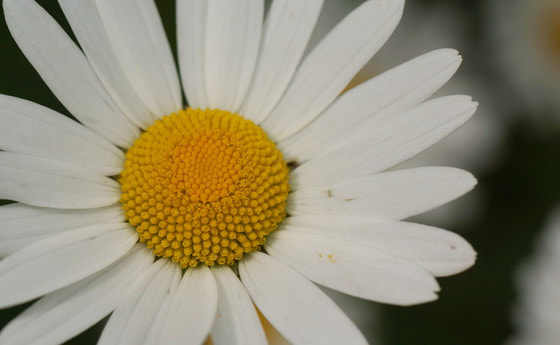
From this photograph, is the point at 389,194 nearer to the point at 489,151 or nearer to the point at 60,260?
the point at 60,260

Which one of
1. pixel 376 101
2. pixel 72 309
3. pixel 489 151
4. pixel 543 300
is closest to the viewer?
pixel 72 309

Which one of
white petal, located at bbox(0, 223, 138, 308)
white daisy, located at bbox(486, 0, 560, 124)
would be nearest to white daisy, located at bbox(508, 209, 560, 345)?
white daisy, located at bbox(486, 0, 560, 124)

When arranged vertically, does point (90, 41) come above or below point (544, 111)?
above

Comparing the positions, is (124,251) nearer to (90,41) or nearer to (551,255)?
(90,41)

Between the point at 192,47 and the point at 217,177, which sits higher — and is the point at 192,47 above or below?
above

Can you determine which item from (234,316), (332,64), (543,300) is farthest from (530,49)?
(234,316)

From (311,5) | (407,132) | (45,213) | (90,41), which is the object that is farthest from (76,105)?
(407,132)
